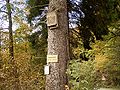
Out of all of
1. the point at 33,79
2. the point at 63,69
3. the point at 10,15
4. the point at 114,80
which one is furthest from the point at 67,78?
the point at 10,15

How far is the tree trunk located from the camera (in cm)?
504

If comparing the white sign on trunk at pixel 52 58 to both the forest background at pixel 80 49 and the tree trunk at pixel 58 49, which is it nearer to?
the tree trunk at pixel 58 49

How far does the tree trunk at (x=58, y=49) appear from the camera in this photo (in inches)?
199

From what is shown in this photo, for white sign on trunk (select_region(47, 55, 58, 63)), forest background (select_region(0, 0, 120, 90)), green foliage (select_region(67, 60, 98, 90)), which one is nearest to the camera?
green foliage (select_region(67, 60, 98, 90))

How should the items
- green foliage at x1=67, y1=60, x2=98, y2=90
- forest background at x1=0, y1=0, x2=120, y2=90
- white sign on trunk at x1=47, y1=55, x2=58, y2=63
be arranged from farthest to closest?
white sign on trunk at x1=47, y1=55, x2=58, y2=63 < forest background at x1=0, y1=0, x2=120, y2=90 < green foliage at x1=67, y1=60, x2=98, y2=90

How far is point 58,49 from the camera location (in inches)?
200

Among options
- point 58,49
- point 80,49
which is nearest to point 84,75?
point 58,49

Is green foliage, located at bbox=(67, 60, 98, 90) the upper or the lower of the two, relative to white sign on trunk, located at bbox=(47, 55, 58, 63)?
lower

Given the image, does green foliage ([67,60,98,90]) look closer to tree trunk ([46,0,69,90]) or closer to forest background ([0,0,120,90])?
forest background ([0,0,120,90])

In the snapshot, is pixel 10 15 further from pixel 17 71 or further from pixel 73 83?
pixel 73 83

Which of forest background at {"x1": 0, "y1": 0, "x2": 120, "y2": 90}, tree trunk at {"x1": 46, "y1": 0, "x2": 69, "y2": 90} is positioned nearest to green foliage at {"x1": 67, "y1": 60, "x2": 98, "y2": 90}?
forest background at {"x1": 0, "y1": 0, "x2": 120, "y2": 90}

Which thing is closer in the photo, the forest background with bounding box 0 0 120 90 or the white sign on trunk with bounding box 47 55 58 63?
the forest background with bounding box 0 0 120 90

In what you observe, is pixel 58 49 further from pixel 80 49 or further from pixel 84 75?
pixel 80 49

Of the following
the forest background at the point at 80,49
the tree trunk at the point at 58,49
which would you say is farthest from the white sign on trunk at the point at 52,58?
the forest background at the point at 80,49
